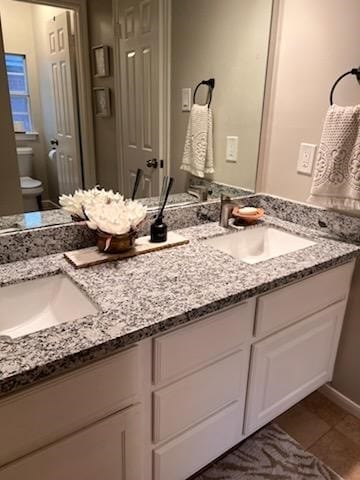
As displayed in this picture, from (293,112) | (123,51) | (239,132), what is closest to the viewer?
(123,51)

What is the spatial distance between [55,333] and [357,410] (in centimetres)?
152

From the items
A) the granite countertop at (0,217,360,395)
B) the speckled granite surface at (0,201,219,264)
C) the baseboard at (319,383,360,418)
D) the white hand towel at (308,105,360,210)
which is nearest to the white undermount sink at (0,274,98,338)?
the granite countertop at (0,217,360,395)

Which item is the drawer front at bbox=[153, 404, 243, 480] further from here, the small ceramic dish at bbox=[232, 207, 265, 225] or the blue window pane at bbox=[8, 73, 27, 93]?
the blue window pane at bbox=[8, 73, 27, 93]

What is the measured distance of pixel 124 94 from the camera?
1.41 m

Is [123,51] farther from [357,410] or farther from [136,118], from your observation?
[357,410]

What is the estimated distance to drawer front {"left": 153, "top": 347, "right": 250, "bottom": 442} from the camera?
105cm

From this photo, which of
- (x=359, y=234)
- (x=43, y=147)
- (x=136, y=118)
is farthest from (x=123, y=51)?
(x=359, y=234)

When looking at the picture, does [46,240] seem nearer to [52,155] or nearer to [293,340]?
[52,155]

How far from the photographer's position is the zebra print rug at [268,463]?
4.68 feet

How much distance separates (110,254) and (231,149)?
879 millimetres

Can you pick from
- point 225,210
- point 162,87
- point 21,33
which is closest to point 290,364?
point 225,210

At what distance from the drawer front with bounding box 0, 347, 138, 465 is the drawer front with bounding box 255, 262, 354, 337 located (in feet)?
1.63

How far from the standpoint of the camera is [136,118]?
1.47 metres

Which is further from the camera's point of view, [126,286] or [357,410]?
[357,410]
